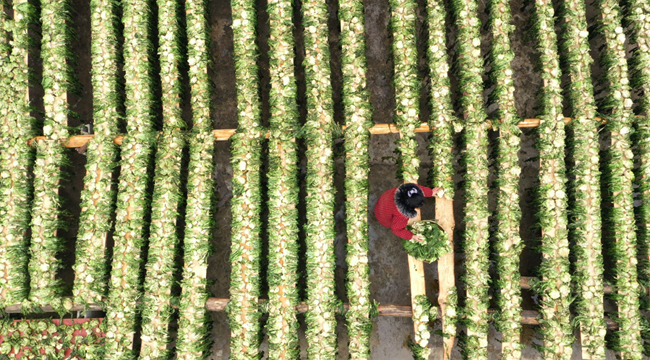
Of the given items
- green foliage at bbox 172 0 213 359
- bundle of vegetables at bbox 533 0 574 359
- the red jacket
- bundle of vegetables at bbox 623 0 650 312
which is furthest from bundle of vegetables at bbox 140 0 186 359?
bundle of vegetables at bbox 623 0 650 312

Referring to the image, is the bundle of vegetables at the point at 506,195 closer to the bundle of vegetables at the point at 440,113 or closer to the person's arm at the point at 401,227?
the bundle of vegetables at the point at 440,113

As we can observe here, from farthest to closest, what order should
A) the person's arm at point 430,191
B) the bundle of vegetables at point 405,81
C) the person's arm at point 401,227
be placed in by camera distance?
1. the bundle of vegetables at point 405,81
2. the person's arm at point 430,191
3. the person's arm at point 401,227

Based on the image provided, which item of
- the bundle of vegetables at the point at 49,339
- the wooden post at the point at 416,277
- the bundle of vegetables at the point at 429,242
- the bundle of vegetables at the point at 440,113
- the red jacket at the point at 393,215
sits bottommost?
the bundle of vegetables at the point at 49,339

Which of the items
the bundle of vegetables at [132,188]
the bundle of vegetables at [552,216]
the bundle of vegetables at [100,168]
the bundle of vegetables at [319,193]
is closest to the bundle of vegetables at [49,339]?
the bundle of vegetables at [132,188]

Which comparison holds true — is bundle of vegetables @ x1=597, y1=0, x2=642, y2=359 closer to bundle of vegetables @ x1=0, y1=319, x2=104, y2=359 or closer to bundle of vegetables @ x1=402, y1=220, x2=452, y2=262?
bundle of vegetables @ x1=402, y1=220, x2=452, y2=262

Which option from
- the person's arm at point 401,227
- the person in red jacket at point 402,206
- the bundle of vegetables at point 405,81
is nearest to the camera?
the person in red jacket at point 402,206

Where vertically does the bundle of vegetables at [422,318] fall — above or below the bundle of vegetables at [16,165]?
below

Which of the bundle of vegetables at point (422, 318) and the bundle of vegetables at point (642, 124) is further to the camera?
the bundle of vegetables at point (642, 124)

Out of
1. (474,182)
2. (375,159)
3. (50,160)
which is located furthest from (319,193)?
(50,160)
